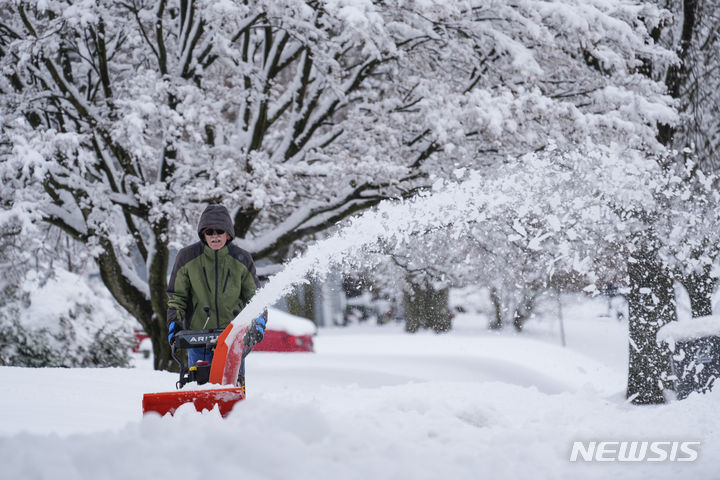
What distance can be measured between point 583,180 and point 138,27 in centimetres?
570

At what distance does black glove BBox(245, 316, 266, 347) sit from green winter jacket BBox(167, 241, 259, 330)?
258 millimetres

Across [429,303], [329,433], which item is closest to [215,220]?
[329,433]

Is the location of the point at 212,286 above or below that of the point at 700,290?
above

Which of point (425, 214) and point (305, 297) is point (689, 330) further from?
point (305, 297)

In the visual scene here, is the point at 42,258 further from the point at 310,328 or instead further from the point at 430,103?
the point at 310,328

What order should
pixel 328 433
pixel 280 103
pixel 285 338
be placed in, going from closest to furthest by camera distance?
pixel 328 433
pixel 280 103
pixel 285 338

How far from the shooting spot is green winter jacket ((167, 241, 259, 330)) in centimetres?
451

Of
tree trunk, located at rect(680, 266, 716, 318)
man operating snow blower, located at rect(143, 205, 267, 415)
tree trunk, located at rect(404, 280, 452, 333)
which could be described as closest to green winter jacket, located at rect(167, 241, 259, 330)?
man operating snow blower, located at rect(143, 205, 267, 415)

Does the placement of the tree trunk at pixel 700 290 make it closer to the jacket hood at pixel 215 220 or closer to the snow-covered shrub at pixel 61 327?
the jacket hood at pixel 215 220

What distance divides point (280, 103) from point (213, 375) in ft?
18.8

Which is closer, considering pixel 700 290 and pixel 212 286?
pixel 212 286

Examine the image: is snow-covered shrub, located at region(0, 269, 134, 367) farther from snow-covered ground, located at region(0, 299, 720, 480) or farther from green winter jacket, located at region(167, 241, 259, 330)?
green winter jacket, located at region(167, 241, 259, 330)

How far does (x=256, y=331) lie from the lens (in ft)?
14.0

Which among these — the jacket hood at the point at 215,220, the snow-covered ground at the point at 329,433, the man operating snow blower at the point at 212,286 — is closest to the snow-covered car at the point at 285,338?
the snow-covered ground at the point at 329,433
